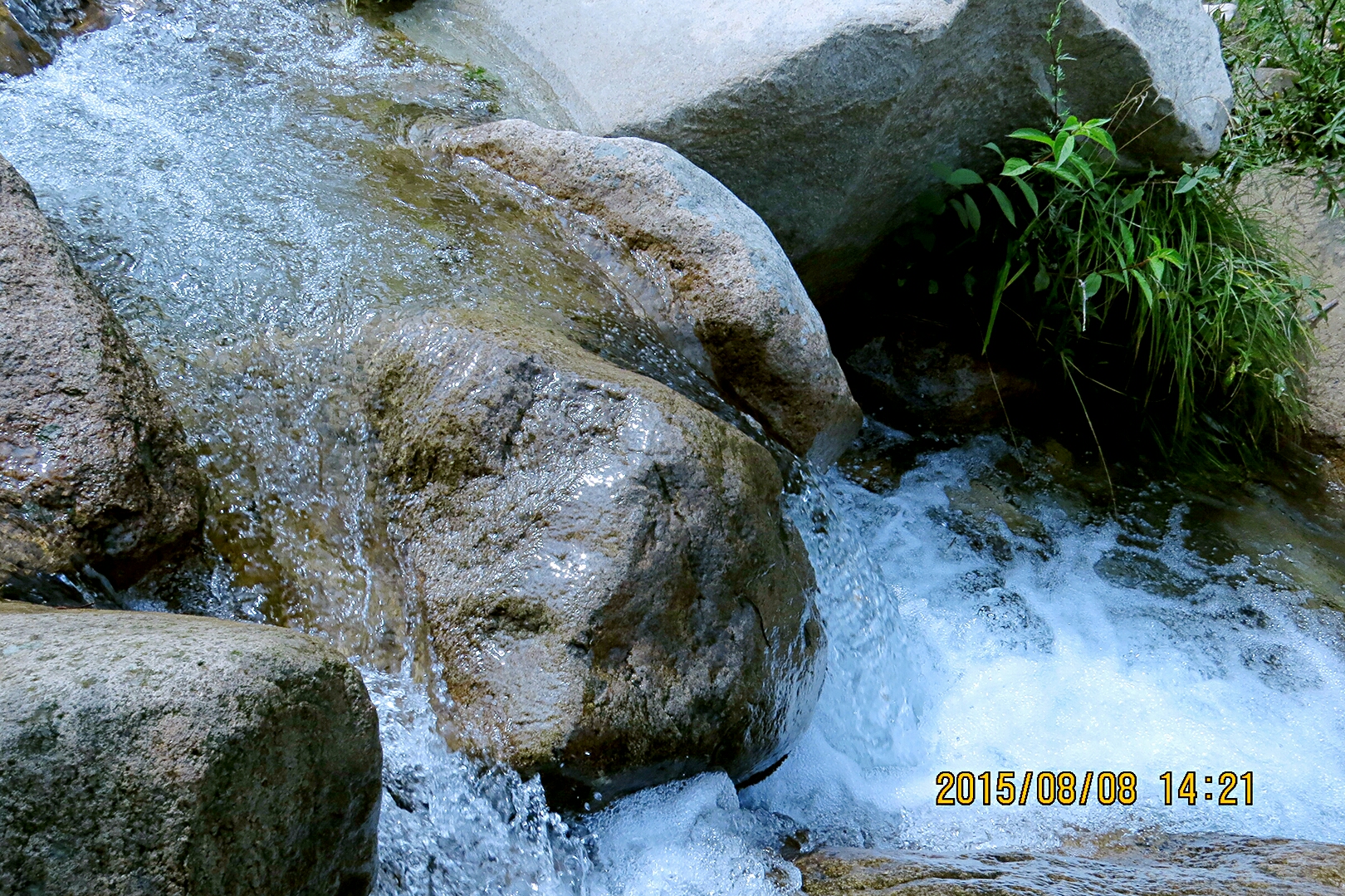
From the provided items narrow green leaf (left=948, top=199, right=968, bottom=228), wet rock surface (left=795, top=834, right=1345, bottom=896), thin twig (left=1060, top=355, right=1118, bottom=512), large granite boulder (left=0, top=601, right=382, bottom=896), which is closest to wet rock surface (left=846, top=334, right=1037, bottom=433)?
thin twig (left=1060, top=355, right=1118, bottom=512)

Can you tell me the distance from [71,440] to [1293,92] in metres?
4.79

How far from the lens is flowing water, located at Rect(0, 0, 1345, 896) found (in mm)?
1971

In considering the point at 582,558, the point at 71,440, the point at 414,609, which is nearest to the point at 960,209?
the point at 582,558

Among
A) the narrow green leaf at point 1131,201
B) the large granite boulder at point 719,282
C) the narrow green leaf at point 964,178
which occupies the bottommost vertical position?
the large granite boulder at point 719,282

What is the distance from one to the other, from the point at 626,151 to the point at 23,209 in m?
1.50

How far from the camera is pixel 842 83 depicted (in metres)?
2.99

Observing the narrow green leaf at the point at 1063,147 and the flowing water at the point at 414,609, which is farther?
the narrow green leaf at the point at 1063,147

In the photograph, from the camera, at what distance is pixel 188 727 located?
1275mm

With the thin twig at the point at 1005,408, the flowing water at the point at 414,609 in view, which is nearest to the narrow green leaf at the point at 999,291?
the thin twig at the point at 1005,408
